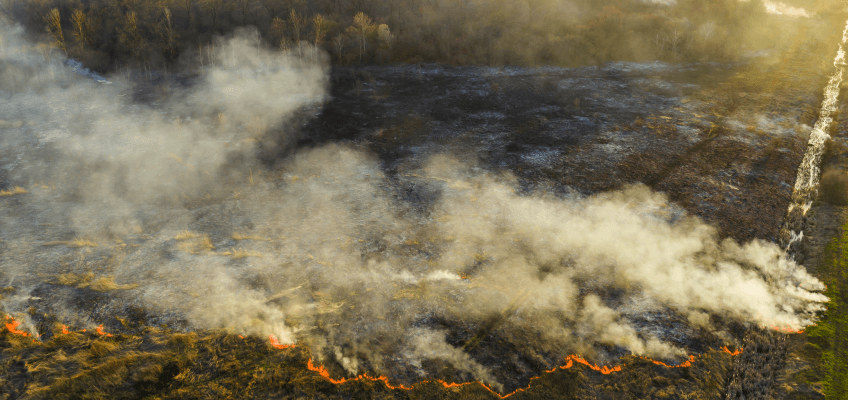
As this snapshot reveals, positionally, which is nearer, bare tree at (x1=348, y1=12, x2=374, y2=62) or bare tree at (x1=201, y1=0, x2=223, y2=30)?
bare tree at (x1=348, y1=12, x2=374, y2=62)

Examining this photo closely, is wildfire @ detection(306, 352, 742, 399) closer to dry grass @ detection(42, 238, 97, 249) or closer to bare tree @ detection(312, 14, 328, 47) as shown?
dry grass @ detection(42, 238, 97, 249)

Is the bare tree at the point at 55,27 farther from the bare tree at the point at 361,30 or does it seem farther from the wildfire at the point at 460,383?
the wildfire at the point at 460,383

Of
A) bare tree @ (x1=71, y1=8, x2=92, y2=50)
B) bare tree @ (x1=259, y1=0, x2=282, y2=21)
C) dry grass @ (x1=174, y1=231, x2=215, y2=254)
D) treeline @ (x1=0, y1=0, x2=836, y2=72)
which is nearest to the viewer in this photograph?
dry grass @ (x1=174, y1=231, x2=215, y2=254)

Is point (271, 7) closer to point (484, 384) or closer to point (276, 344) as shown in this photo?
point (276, 344)

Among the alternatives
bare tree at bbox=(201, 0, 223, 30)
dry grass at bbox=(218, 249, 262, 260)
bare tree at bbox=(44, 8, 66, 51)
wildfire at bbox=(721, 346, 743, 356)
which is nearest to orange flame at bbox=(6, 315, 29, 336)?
dry grass at bbox=(218, 249, 262, 260)

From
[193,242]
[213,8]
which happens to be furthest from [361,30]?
[193,242]

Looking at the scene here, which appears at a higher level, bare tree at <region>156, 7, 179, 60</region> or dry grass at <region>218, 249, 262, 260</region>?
bare tree at <region>156, 7, 179, 60</region>
